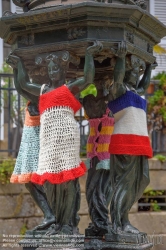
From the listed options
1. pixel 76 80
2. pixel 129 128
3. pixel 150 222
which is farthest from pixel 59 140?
pixel 150 222

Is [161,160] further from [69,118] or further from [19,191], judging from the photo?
[69,118]

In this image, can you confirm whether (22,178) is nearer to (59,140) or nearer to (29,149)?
(29,149)

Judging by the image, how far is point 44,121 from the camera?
4469 mm

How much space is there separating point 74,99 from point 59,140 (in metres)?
0.35

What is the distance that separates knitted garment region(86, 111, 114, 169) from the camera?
5078 mm

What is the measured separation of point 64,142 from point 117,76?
675mm

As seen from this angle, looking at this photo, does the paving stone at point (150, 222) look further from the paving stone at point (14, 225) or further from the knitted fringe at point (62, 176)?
the knitted fringe at point (62, 176)

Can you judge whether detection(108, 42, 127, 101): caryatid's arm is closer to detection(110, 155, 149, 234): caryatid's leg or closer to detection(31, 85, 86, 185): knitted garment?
detection(31, 85, 86, 185): knitted garment

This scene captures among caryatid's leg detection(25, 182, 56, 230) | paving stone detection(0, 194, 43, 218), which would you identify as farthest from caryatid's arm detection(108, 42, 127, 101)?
paving stone detection(0, 194, 43, 218)

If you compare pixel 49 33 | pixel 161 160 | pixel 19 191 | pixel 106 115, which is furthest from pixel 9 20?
pixel 161 160

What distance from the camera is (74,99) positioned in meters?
4.47

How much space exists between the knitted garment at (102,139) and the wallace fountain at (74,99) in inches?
5.0

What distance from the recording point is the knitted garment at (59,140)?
4.35m

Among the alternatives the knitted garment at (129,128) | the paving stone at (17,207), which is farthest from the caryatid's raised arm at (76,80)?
the paving stone at (17,207)
